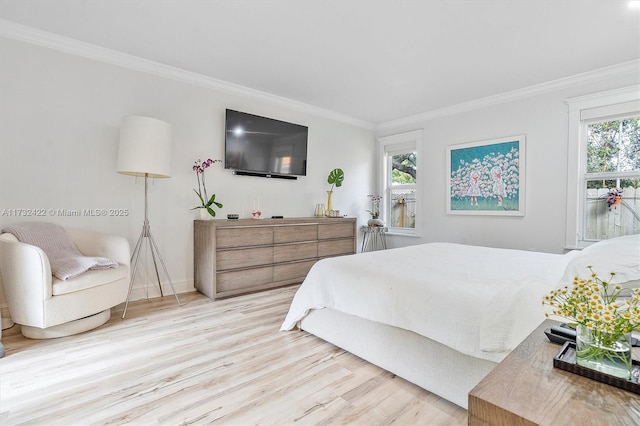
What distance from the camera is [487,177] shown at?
163 inches

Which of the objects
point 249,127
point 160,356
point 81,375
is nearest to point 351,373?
point 160,356

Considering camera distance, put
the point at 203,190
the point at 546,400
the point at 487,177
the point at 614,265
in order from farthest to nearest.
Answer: the point at 487,177 → the point at 203,190 → the point at 614,265 → the point at 546,400

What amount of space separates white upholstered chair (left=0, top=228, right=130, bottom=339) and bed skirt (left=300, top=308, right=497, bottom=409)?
1.69 metres


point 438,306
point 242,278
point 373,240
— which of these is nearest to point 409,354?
point 438,306

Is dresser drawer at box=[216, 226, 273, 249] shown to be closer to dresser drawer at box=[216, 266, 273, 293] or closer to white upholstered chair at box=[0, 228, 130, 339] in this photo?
dresser drawer at box=[216, 266, 273, 293]

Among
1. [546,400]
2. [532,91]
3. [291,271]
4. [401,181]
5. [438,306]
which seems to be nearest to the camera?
[546,400]

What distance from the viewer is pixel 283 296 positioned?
3.38 meters

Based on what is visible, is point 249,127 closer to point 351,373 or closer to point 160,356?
point 160,356

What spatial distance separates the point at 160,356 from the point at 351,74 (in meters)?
3.12

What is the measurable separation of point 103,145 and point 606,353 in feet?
12.1

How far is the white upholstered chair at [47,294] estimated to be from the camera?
6.95ft

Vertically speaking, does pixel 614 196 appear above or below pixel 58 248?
above

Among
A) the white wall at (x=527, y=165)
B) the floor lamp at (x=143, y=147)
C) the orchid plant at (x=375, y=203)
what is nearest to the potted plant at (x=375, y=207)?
the orchid plant at (x=375, y=203)

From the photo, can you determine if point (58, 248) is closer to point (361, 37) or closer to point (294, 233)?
point (294, 233)
